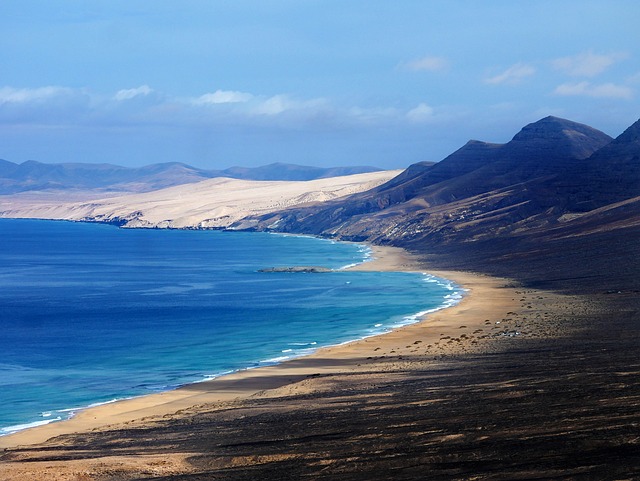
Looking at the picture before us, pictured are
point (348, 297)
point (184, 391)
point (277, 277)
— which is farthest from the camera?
point (277, 277)

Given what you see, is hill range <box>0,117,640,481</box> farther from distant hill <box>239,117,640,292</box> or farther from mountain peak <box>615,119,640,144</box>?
mountain peak <box>615,119,640,144</box>

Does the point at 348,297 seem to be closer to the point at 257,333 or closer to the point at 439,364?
the point at 257,333

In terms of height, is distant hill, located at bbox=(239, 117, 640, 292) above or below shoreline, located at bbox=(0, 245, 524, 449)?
above

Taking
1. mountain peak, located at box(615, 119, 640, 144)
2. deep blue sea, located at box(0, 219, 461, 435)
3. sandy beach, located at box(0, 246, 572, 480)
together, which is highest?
mountain peak, located at box(615, 119, 640, 144)

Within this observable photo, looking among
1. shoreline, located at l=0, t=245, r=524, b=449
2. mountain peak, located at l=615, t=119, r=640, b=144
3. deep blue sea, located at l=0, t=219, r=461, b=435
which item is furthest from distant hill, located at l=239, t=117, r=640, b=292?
shoreline, located at l=0, t=245, r=524, b=449

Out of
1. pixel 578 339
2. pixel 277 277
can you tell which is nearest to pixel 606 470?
pixel 578 339

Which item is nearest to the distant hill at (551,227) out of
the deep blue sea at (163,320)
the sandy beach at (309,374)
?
the deep blue sea at (163,320)

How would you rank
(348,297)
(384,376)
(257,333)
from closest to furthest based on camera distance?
(384,376) → (257,333) → (348,297)
